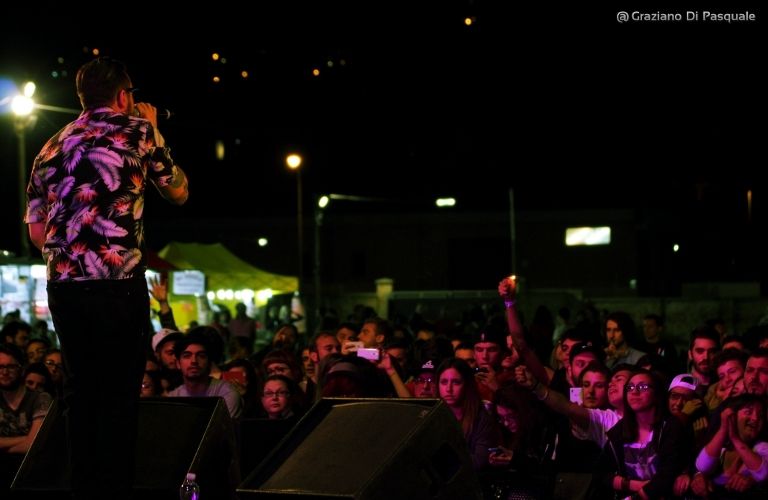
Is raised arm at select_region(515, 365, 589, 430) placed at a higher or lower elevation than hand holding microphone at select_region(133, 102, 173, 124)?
lower

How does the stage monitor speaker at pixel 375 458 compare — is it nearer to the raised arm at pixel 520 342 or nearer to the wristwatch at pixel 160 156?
the wristwatch at pixel 160 156

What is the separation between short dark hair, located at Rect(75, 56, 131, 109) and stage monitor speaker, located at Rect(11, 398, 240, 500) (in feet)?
5.23

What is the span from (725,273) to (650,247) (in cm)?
588

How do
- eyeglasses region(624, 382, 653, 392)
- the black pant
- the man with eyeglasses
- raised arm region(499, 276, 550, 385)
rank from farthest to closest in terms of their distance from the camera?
raised arm region(499, 276, 550, 385)
the man with eyeglasses
eyeglasses region(624, 382, 653, 392)
the black pant

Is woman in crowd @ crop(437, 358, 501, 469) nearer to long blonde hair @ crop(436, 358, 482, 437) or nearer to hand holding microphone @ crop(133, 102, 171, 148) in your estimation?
long blonde hair @ crop(436, 358, 482, 437)

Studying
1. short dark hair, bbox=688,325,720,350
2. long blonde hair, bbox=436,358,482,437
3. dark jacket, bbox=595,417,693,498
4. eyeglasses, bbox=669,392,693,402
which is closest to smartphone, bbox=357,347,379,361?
long blonde hair, bbox=436,358,482,437

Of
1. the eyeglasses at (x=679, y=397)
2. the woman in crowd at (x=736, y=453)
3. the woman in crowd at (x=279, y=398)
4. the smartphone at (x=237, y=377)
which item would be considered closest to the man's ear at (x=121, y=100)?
the woman in crowd at (x=736, y=453)

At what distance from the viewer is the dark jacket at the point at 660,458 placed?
6.75m

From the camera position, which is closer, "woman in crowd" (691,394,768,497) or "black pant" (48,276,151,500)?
"black pant" (48,276,151,500)

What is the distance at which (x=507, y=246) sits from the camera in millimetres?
58469

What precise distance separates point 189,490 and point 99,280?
121 cm

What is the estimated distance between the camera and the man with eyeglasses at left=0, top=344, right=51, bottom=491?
764 cm

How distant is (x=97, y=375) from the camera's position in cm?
429

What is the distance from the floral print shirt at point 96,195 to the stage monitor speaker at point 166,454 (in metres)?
1.25
